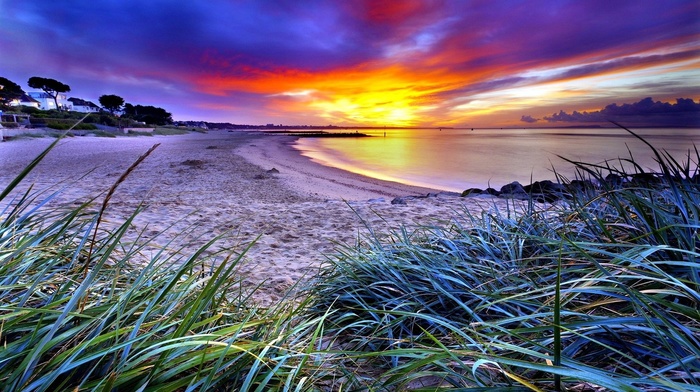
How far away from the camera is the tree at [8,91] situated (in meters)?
15.8

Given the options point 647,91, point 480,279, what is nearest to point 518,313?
point 480,279

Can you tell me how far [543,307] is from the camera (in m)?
0.87

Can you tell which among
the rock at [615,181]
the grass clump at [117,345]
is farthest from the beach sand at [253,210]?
the rock at [615,181]

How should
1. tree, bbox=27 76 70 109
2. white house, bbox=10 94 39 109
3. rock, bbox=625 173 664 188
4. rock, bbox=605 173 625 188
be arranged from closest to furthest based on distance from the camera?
rock, bbox=625 173 664 188 → rock, bbox=605 173 625 188 → white house, bbox=10 94 39 109 → tree, bbox=27 76 70 109

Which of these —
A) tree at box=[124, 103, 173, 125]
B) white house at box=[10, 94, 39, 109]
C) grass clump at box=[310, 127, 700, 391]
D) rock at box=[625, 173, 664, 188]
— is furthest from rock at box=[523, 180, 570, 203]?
tree at box=[124, 103, 173, 125]

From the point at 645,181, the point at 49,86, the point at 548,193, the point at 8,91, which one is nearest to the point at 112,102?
the point at 49,86

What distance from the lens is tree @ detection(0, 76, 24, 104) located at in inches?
621

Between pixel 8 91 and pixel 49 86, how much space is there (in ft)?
32.0

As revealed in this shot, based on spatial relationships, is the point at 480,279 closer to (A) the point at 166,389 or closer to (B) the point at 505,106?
(A) the point at 166,389

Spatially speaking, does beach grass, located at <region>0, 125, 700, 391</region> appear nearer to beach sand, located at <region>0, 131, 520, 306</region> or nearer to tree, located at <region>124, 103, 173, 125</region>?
beach sand, located at <region>0, 131, 520, 306</region>

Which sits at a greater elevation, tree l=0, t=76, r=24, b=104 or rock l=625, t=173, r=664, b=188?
tree l=0, t=76, r=24, b=104

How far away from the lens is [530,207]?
219 cm

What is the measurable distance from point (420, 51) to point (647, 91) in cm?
802

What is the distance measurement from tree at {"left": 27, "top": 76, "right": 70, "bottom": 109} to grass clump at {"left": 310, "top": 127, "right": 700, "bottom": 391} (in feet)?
113
